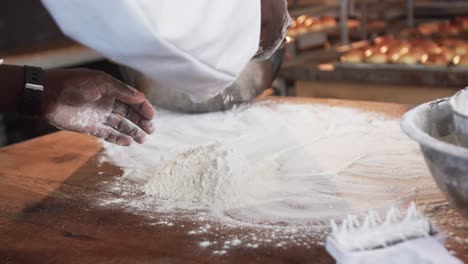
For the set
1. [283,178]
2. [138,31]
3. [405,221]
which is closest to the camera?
[138,31]

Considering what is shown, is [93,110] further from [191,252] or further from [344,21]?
[344,21]

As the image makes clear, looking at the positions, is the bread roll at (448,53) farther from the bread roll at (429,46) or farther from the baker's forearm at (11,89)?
the baker's forearm at (11,89)

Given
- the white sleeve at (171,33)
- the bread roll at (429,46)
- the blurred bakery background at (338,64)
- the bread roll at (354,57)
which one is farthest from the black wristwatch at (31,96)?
the bread roll at (429,46)

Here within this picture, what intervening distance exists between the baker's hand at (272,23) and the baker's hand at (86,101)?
395mm

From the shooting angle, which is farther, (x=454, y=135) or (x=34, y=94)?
(x=34, y=94)

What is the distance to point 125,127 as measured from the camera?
150cm

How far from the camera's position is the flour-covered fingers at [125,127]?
1.49 meters

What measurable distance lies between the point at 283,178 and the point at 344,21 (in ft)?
9.26

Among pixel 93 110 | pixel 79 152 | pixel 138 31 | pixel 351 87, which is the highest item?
pixel 138 31

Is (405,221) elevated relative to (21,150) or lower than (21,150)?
elevated

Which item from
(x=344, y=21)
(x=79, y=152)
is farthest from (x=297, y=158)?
(x=344, y=21)

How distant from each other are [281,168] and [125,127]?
0.41 metres

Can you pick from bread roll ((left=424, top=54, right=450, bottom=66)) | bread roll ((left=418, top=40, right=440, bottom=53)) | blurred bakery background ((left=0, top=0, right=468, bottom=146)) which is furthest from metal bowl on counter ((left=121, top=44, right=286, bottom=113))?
bread roll ((left=418, top=40, right=440, bottom=53))

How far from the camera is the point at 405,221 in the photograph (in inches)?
35.8
